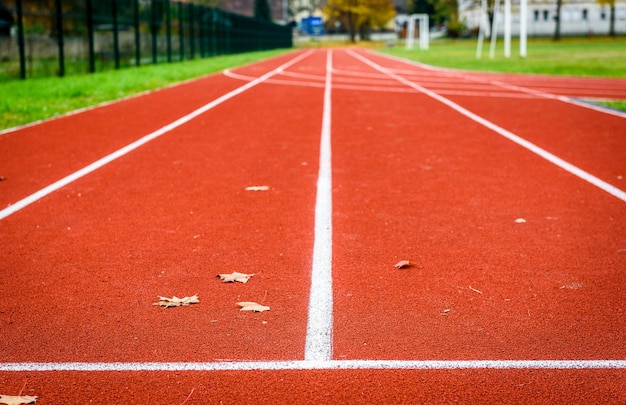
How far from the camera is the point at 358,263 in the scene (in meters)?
4.84

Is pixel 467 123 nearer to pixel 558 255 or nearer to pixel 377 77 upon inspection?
pixel 558 255

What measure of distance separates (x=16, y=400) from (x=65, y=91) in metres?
14.4

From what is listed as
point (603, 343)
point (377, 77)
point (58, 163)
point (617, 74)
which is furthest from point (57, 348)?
point (617, 74)

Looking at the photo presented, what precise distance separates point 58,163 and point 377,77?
1643cm

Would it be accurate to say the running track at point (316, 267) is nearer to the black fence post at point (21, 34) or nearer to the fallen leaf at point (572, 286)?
the fallen leaf at point (572, 286)

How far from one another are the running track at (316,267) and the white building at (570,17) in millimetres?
80022

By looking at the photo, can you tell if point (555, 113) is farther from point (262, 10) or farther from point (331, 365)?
point (262, 10)

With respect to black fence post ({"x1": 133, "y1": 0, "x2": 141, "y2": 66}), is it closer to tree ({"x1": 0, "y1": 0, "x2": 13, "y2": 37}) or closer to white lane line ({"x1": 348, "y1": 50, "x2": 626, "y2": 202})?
tree ({"x1": 0, "y1": 0, "x2": 13, "y2": 37})

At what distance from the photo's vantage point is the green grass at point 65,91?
12880 millimetres

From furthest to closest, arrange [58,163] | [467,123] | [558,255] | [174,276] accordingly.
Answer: [467,123] < [58,163] < [558,255] < [174,276]

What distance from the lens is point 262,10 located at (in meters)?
120

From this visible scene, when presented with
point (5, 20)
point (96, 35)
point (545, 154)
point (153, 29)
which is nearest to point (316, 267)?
point (545, 154)

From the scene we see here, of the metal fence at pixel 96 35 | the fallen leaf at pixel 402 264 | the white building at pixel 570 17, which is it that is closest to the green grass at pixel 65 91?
the metal fence at pixel 96 35

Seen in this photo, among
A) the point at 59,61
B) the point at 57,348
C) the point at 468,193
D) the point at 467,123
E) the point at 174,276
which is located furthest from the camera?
the point at 59,61
